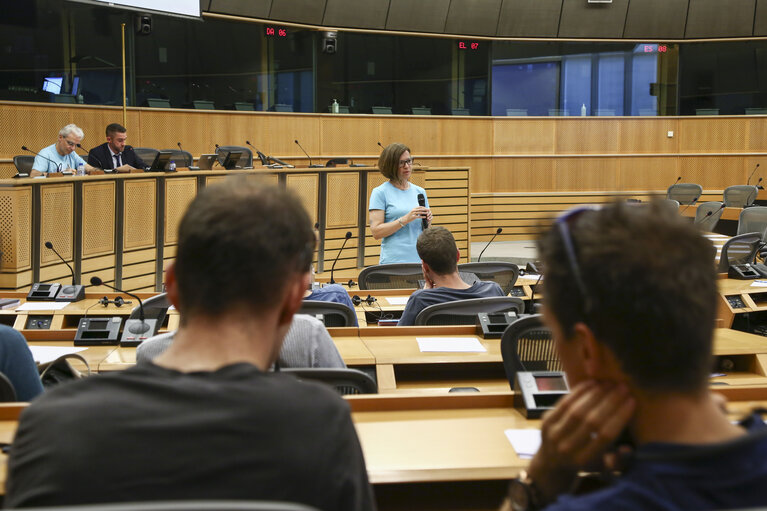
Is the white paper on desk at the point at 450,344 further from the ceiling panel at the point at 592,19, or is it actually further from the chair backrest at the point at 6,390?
the ceiling panel at the point at 592,19

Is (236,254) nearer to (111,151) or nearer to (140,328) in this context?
(140,328)

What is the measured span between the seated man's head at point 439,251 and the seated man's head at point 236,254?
2.54m

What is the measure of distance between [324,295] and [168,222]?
446cm

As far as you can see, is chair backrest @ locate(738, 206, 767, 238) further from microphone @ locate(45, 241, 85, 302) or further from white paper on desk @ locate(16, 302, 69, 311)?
white paper on desk @ locate(16, 302, 69, 311)

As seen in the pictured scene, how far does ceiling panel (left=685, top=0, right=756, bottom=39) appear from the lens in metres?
14.2

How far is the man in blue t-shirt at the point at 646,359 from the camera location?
89 cm

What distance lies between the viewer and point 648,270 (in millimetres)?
952

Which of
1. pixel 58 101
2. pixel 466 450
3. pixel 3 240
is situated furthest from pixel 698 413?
pixel 58 101

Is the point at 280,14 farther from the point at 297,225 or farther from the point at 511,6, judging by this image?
the point at 297,225

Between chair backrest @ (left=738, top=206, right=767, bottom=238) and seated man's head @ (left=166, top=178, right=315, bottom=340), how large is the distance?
28.0ft

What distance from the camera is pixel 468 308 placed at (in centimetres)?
368

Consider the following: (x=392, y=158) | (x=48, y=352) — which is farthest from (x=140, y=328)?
(x=392, y=158)

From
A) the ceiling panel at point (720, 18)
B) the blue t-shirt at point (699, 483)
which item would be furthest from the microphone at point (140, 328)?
the ceiling panel at point (720, 18)

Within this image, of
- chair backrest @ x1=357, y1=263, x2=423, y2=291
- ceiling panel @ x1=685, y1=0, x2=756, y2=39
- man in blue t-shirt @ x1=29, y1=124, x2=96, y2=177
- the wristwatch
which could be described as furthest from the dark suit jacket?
ceiling panel @ x1=685, y1=0, x2=756, y2=39
